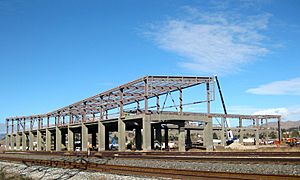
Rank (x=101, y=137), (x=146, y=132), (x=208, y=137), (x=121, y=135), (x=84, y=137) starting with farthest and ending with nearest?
(x=84, y=137) < (x=101, y=137) < (x=121, y=135) < (x=208, y=137) < (x=146, y=132)

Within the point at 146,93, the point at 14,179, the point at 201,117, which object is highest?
the point at 146,93

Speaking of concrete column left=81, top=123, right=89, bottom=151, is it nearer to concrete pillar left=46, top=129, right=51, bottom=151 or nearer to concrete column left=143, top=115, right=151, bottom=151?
concrete column left=143, top=115, right=151, bottom=151

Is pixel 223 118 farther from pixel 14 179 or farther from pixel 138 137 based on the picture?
pixel 14 179

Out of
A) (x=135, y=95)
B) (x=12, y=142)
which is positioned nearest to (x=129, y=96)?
(x=135, y=95)

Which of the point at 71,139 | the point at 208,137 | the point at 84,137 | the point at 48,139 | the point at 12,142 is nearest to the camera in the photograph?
the point at 208,137

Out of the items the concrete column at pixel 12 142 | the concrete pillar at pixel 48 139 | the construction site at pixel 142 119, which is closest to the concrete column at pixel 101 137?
the construction site at pixel 142 119

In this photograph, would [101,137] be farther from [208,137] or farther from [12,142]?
[12,142]

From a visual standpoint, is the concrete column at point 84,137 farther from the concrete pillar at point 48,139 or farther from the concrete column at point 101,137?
the concrete pillar at point 48,139

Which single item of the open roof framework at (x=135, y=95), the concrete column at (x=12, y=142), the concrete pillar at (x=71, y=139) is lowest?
the concrete column at (x=12, y=142)

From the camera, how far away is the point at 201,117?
5594 cm

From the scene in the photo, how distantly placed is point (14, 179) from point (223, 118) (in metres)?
61.0

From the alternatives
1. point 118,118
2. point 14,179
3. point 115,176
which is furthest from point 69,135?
point 115,176

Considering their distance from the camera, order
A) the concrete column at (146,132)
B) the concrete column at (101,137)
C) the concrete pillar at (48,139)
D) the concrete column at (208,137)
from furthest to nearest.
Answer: the concrete pillar at (48,139) < the concrete column at (101,137) < the concrete column at (208,137) < the concrete column at (146,132)

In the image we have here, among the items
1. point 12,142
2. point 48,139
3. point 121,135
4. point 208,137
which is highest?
point 121,135
